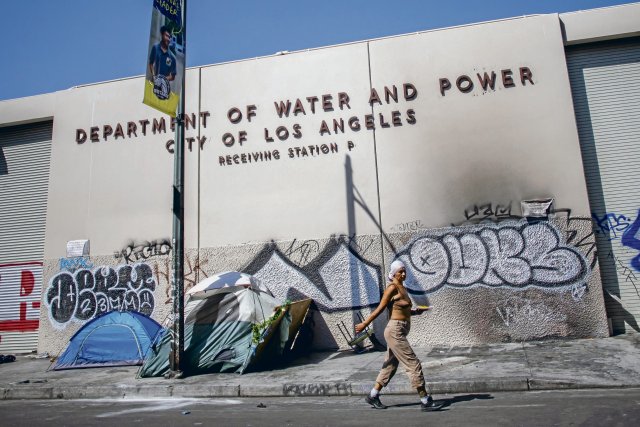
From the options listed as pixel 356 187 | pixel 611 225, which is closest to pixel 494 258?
pixel 611 225

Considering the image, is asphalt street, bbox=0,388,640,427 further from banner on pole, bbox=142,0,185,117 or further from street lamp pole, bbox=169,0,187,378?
banner on pole, bbox=142,0,185,117

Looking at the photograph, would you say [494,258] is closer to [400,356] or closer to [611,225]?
[611,225]

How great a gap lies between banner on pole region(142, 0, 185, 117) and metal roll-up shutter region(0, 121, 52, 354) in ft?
22.0

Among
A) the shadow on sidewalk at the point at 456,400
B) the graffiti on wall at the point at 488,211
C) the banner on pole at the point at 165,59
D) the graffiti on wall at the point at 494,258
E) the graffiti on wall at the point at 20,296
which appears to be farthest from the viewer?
the graffiti on wall at the point at 20,296

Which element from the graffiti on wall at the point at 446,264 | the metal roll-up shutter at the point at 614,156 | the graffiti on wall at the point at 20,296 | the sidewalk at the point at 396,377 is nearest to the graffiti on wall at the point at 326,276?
the graffiti on wall at the point at 446,264

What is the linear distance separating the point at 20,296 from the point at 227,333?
7.40 meters

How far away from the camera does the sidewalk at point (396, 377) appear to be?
22.9 feet

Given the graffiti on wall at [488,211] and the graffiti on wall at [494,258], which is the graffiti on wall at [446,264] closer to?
the graffiti on wall at [494,258]

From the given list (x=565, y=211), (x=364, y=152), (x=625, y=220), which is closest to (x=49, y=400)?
(x=364, y=152)

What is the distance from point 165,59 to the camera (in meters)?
8.98

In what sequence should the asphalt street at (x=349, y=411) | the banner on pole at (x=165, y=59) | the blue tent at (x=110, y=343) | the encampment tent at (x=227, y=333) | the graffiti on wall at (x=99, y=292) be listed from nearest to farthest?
the asphalt street at (x=349, y=411) < the banner on pole at (x=165, y=59) < the encampment tent at (x=227, y=333) < the blue tent at (x=110, y=343) < the graffiti on wall at (x=99, y=292)

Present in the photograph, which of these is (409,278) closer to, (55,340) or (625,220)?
(625,220)

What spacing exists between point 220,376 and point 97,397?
6.30 feet

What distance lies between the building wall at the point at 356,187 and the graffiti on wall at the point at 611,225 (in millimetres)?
577
